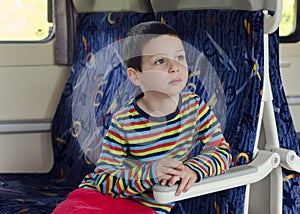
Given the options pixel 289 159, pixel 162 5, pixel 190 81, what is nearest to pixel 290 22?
pixel 162 5

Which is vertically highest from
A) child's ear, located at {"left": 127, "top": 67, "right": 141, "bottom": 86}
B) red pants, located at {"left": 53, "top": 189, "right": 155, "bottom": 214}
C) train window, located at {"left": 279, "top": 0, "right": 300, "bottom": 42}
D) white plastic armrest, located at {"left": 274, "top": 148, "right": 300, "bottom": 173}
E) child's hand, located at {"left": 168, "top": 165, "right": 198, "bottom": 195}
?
child's ear, located at {"left": 127, "top": 67, "right": 141, "bottom": 86}

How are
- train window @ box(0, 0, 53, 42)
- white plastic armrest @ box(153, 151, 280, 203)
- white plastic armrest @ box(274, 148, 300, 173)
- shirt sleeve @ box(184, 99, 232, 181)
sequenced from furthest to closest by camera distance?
train window @ box(0, 0, 53, 42), white plastic armrest @ box(274, 148, 300, 173), shirt sleeve @ box(184, 99, 232, 181), white plastic armrest @ box(153, 151, 280, 203)

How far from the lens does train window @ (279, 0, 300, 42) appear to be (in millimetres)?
2592

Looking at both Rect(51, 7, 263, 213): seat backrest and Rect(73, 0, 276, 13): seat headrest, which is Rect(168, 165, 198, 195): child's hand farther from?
Rect(73, 0, 276, 13): seat headrest

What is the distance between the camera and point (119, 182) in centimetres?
138

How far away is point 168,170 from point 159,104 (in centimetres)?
22

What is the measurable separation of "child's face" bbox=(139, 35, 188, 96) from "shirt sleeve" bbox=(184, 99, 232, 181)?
0.42 ft

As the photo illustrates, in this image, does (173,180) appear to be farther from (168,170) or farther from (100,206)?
(100,206)

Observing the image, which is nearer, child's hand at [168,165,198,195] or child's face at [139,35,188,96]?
child's hand at [168,165,198,195]

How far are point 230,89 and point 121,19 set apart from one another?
73 cm

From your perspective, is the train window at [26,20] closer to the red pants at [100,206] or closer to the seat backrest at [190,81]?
the seat backrest at [190,81]

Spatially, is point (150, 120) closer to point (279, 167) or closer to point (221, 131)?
point (221, 131)

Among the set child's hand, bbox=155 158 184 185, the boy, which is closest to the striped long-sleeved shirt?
the boy

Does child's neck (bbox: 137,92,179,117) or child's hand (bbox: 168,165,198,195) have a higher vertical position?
child's neck (bbox: 137,92,179,117)
